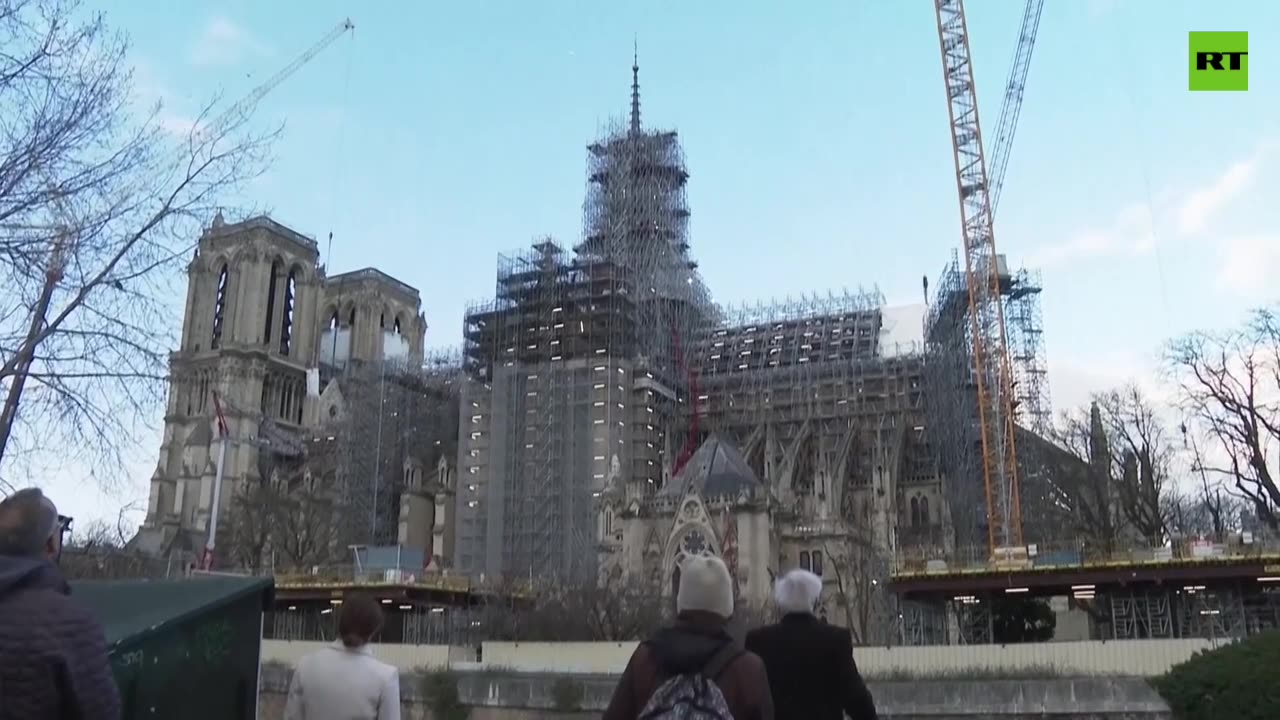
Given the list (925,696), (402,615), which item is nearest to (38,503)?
(925,696)

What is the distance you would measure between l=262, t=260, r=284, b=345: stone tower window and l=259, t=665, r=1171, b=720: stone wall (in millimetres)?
75205

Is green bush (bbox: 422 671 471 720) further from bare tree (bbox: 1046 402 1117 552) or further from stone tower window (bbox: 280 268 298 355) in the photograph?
stone tower window (bbox: 280 268 298 355)

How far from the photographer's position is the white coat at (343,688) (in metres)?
5.81

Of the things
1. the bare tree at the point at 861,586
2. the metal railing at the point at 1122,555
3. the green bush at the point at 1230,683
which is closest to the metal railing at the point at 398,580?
the bare tree at the point at 861,586

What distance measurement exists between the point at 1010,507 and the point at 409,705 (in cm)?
4326

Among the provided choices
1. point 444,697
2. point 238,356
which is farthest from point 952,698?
point 238,356

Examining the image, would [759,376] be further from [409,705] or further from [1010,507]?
[409,705]

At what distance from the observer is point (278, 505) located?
208 ft

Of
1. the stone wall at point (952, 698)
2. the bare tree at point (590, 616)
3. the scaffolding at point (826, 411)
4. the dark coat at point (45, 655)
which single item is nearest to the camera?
the dark coat at point (45, 655)

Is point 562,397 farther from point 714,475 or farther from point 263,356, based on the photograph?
point 263,356

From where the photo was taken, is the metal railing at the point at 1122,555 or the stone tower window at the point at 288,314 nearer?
the metal railing at the point at 1122,555

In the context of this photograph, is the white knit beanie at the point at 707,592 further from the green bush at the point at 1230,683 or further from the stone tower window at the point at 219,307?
the stone tower window at the point at 219,307

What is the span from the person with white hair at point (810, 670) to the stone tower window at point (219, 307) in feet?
298

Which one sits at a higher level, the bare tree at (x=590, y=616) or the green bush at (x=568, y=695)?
the bare tree at (x=590, y=616)
